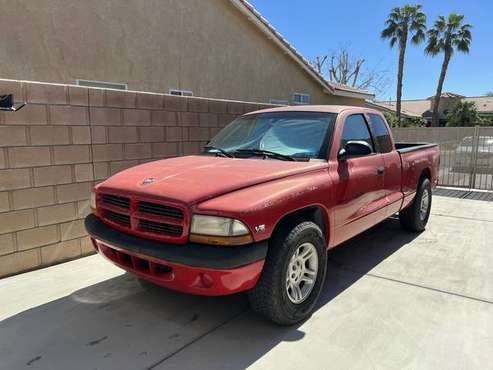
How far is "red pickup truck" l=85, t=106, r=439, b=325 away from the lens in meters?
2.89

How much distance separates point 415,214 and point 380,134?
167cm

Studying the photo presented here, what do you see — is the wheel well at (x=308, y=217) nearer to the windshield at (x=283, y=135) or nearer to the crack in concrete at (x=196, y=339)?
the windshield at (x=283, y=135)

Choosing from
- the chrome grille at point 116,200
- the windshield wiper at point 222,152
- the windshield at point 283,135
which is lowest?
the chrome grille at point 116,200

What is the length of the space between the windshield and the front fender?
52 centimetres

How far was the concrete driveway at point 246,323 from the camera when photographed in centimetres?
298

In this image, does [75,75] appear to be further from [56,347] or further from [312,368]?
[312,368]

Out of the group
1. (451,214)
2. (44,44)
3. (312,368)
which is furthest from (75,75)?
(451,214)

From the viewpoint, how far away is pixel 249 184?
10.5ft

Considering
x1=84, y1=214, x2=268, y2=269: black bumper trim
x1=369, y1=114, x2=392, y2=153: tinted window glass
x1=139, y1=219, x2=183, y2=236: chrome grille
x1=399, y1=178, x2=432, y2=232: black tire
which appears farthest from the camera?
x1=399, y1=178, x2=432, y2=232: black tire

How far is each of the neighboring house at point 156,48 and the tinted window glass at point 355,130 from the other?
5750 millimetres

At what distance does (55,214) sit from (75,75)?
13.3ft

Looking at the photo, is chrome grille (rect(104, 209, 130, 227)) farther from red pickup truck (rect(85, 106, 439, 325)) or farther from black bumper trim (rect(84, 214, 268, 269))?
black bumper trim (rect(84, 214, 268, 269))

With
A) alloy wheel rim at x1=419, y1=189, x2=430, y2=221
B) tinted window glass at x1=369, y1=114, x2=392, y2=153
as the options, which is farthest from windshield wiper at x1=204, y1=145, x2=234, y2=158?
alloy wheel rim at x1=419, y1=189, x2=430, y2=221

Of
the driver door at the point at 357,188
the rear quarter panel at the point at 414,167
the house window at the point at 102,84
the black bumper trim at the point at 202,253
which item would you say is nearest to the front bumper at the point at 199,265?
the black bumper trim at the point at 202,253
